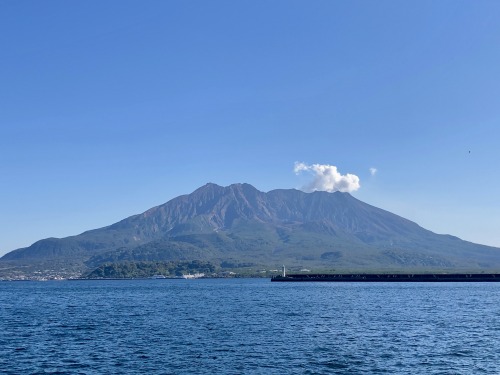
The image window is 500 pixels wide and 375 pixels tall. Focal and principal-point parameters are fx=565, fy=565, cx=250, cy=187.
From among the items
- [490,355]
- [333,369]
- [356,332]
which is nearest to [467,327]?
[356,332]

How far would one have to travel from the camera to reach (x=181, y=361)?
52000mm

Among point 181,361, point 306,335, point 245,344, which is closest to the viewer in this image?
point 181,361

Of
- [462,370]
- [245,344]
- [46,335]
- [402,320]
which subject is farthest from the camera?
[402,320]

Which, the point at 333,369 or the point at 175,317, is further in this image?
the point at 175,317

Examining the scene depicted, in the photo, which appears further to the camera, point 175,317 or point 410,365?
point 175,317

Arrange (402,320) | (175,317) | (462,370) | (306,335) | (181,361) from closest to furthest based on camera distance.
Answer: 1. (462,370)
2. (181,361)
3. (306,335)
4. (402,320)
5. (175,317)

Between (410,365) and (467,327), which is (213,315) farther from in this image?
(410,365)

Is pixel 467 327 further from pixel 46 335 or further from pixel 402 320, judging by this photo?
pixel 46 335

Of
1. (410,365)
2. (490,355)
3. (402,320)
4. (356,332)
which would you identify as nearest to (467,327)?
(402,320)

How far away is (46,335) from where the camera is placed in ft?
235

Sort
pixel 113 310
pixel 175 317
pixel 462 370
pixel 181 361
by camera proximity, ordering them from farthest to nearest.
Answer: pixel 113 310
pixel 175 317
pixel 181 361
pixel 462 370

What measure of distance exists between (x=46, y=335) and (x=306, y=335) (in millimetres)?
32846

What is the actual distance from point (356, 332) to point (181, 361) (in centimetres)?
2660

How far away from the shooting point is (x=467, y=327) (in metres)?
74.9
